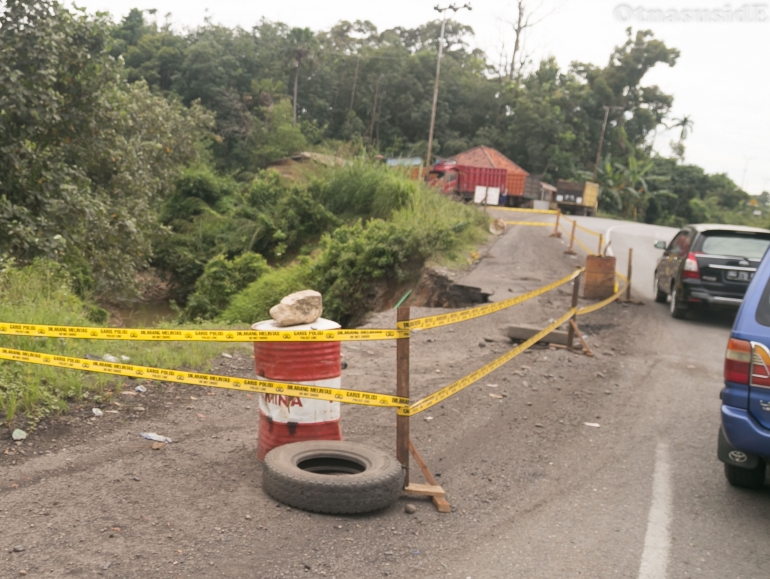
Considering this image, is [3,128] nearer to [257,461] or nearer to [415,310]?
A: [415,310]

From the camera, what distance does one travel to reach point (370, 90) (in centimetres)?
7244

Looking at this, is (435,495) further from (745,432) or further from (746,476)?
(746,476)

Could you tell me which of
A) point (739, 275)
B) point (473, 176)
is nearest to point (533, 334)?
point (739, 275)

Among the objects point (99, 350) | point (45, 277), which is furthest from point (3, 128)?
point (99, 350)

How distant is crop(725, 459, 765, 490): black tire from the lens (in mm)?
5223

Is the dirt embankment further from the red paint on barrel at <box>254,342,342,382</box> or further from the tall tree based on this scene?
the tall tree

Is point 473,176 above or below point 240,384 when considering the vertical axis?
above

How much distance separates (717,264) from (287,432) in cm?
947

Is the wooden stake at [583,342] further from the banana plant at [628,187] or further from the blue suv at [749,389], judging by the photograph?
the banana plant at [628,187]

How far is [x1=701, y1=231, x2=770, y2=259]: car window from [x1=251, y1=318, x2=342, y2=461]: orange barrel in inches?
367

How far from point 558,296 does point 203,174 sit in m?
25.0

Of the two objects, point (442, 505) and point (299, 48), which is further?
point (299, 48)

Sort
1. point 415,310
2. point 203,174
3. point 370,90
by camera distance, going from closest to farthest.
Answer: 1. point 415,310
2. point 203,174
3. point 370,90

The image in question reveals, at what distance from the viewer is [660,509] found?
4.89 meters
